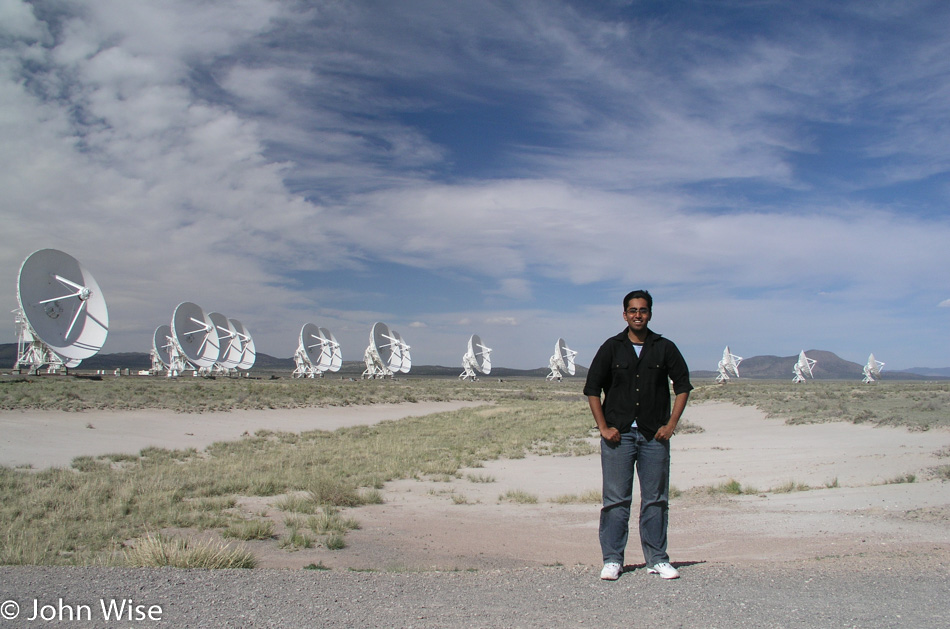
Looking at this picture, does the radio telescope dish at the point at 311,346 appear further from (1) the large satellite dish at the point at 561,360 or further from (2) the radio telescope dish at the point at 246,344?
(1) the large satellite dish at the point at 561,360

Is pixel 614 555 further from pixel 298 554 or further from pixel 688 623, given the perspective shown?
pixel 298 554

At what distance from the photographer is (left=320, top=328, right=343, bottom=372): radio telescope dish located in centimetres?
9027

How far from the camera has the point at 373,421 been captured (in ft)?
120

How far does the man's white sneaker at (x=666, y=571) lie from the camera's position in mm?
4711

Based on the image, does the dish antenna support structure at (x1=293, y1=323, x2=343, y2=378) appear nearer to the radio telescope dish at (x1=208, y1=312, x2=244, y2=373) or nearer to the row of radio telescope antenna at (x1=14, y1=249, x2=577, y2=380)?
the row of radio telescope antenna at (x1=14, y1=249, x2=577, y2=380)

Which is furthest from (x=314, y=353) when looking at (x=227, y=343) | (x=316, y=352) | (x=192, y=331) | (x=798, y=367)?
(x=798, y=367)

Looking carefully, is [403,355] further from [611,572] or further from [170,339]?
[611,572]

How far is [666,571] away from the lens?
4.73 m

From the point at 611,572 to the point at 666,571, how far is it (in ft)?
1.43

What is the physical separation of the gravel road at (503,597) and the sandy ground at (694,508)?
33.8 inches

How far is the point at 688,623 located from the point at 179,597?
3647mm

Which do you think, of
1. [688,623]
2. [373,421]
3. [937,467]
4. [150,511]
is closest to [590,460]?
[937,467]

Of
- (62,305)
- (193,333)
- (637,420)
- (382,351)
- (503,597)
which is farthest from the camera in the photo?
(382,351)

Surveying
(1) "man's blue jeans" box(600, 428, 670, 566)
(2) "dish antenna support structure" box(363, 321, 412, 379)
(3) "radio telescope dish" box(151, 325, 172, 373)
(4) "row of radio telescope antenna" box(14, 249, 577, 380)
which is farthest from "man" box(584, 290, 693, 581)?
(3) "radio telescope dish" box(151, 325, 172, 373)
